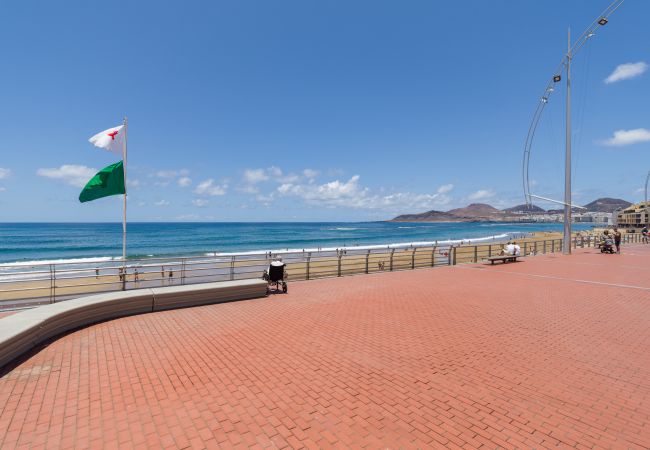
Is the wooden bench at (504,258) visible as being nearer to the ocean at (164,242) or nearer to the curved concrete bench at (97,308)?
the curved concrete bench at (97,308)

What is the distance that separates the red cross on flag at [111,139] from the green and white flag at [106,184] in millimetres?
485

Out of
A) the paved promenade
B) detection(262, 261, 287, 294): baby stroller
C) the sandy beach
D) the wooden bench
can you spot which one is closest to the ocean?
the sandy beach

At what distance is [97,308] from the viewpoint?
22.0 ft

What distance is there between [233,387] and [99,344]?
2986mm

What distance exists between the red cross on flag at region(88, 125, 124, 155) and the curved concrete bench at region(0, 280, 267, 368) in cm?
515

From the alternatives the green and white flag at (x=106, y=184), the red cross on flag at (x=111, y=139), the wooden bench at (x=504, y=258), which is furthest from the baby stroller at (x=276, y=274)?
the wooden bench at (x=504, y=258)

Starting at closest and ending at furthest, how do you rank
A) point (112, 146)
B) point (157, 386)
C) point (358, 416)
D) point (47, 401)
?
point (358, 416), point (47, 401), point (157, 386), point (112, 146)

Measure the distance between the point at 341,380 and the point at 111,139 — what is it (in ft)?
33.6

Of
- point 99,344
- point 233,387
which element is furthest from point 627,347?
point 99,344

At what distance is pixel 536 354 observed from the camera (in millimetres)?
5234

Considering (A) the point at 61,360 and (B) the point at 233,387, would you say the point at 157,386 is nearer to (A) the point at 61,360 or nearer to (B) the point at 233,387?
(B) the point at 233,387

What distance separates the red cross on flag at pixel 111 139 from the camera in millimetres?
10172

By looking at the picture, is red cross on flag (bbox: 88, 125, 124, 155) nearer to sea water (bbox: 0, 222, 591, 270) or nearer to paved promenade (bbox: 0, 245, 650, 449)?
sea water (bbox: 0, 222, 591, 270)

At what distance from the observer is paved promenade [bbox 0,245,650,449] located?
3.21 metres
